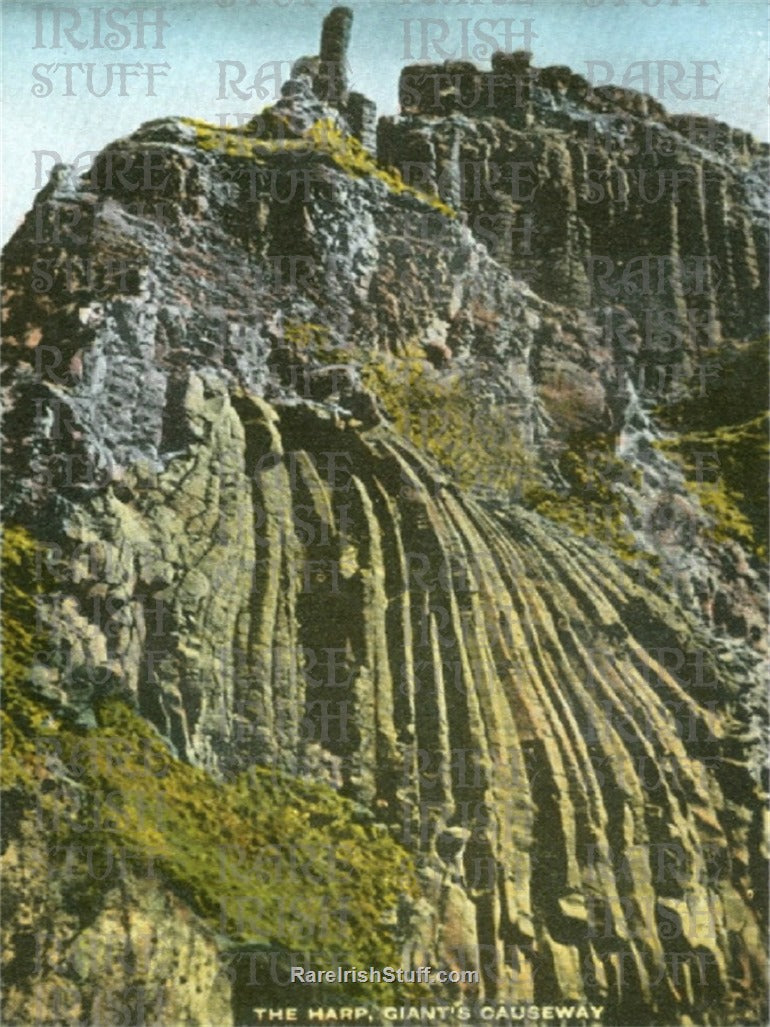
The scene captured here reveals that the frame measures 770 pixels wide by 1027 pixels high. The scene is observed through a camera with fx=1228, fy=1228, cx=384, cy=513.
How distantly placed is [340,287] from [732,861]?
343 centimetres

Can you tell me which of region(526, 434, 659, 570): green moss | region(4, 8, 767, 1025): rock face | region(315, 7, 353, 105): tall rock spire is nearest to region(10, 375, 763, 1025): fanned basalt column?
region(4, 8, 767, 1025): rock face

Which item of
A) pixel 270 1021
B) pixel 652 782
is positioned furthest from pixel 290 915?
pixel 652 782

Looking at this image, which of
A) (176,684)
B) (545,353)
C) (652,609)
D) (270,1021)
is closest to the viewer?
(270,1021)

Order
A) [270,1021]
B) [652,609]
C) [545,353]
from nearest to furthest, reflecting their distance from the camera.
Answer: [270,1021] → [652,609] → [545,353]

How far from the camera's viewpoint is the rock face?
5.55m

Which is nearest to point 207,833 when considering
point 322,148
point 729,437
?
point 729,437

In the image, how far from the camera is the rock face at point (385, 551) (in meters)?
5.55

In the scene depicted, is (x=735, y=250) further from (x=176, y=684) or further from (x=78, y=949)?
(x=78, y=949)

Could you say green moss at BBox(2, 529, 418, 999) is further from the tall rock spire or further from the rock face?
the tall rock spire

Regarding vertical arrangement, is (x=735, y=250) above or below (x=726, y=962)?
above

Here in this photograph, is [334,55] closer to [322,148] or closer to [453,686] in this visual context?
[322,148]

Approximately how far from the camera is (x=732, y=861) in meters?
5.72

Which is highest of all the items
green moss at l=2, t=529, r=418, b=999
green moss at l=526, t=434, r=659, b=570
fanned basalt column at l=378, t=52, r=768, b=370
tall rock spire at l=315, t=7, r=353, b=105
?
tall rock spire at l=315, t=7, r=353, b=105

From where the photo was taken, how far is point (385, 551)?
19.9 feet
